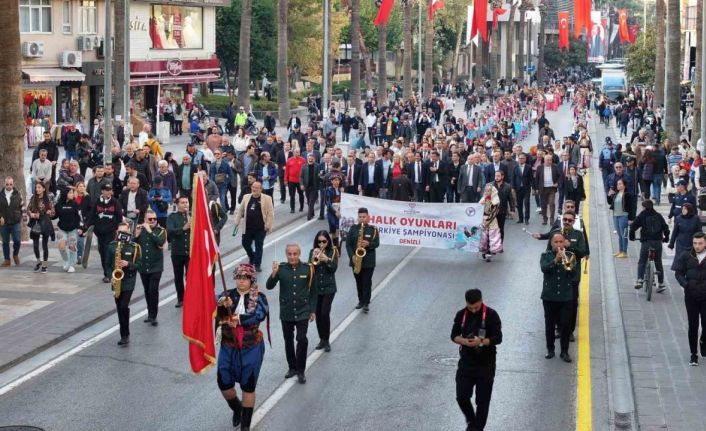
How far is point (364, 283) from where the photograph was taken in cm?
1939

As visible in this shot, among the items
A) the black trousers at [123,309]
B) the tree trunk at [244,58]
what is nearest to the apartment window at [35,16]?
the tree trunk at [244,58]

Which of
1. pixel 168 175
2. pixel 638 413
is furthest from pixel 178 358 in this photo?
pixel 168 175

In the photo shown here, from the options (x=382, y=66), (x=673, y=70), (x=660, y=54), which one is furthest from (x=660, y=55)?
(x=673, y=70)

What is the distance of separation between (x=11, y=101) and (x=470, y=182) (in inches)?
377

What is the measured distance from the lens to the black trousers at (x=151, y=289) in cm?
1827

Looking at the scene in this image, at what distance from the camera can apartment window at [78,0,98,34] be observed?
58.2 meters

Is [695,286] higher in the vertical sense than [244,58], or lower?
lower

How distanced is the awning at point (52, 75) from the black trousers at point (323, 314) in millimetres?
37697

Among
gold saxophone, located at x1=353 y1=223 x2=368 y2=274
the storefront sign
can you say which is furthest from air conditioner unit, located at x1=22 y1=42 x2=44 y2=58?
gold saxophone, located at x1=353 y1=223 x2=368 y2=274

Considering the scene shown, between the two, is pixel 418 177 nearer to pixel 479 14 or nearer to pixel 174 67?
pixel 174 67

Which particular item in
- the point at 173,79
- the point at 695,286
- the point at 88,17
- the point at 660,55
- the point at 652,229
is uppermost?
the point at 88,17

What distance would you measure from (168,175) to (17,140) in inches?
119

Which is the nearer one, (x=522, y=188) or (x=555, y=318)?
(x=555, y=318)

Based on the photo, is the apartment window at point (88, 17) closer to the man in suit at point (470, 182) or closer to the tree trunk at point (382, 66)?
the tree trunk at point (382, 66)
